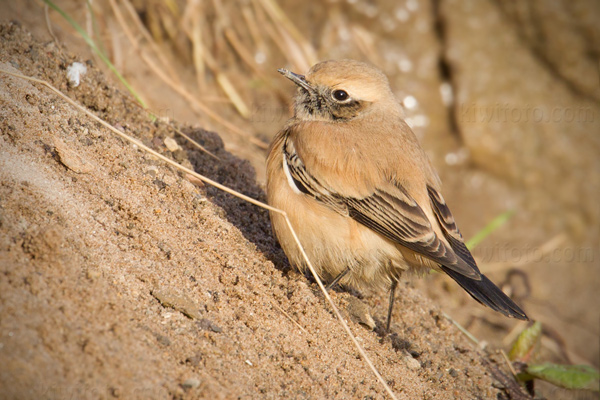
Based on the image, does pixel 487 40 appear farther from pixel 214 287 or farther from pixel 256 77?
pixel 214 287

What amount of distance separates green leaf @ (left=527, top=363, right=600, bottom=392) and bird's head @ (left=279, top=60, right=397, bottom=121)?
2.66 metres

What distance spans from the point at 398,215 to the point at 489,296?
83 cm

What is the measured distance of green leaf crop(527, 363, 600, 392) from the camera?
14.3 ft

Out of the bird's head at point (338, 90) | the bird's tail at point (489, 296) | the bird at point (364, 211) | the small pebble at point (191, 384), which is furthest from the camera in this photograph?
the bird's head at point (338, 90)

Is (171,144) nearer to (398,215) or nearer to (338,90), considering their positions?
(338,90)

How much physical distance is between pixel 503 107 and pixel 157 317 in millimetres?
6910

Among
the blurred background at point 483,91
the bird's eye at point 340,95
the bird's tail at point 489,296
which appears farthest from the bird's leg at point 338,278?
the blurred background at point 483,91

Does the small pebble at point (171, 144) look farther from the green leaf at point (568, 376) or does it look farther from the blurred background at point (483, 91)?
the green leaf at point (568, 376)

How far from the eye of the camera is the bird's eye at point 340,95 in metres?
4.63

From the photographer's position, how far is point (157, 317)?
2957mm

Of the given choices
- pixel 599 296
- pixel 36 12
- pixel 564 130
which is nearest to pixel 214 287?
pixel 36 12

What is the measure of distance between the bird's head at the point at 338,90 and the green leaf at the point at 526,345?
8.20 feet

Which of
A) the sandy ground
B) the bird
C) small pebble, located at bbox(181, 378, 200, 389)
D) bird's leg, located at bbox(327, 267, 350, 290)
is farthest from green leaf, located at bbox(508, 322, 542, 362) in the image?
small pebble, located at bbox(181, 378, 200, 389)

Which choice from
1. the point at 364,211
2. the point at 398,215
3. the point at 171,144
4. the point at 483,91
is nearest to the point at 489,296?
the point at 398,215
